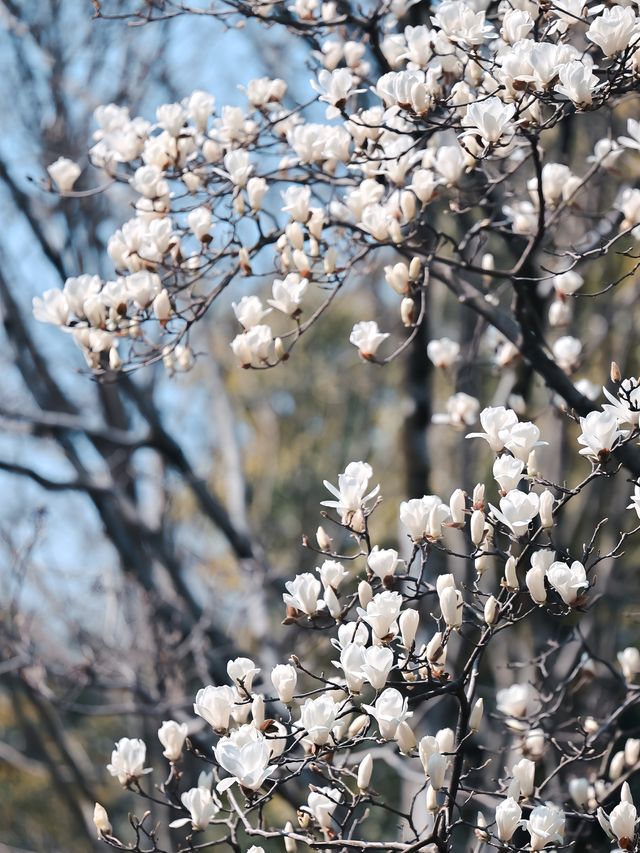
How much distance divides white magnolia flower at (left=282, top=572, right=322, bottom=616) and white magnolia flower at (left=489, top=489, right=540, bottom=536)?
0.36 meters

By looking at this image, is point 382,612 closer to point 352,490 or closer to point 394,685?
point 394,685

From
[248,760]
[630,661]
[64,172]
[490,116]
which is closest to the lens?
[248,760]

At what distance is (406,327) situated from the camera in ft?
7.84

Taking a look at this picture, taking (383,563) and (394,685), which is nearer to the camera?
(394,685)

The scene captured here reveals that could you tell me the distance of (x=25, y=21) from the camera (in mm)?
4281

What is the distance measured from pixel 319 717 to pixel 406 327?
1.16 meters

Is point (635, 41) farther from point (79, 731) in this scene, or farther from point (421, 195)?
point (79, 731)

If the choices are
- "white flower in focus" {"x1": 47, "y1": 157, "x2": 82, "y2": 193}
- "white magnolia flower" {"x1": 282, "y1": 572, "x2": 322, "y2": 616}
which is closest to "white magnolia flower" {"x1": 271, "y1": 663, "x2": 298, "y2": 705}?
"white magnolia flower" {"x1": 282, "y1": 572, "x2": 322, "y2": 616}

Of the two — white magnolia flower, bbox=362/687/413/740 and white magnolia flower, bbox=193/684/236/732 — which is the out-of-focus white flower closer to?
white magnolia flower, bbox=362/687/413/740

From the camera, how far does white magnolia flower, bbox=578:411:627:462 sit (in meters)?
1.56

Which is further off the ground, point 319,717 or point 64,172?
point 64,172

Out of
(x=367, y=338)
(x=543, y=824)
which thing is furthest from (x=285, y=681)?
(x=367, y=338)

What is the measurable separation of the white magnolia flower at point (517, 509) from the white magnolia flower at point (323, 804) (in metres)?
0.57

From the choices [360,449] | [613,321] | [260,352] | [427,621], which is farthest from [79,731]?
[260,352]
